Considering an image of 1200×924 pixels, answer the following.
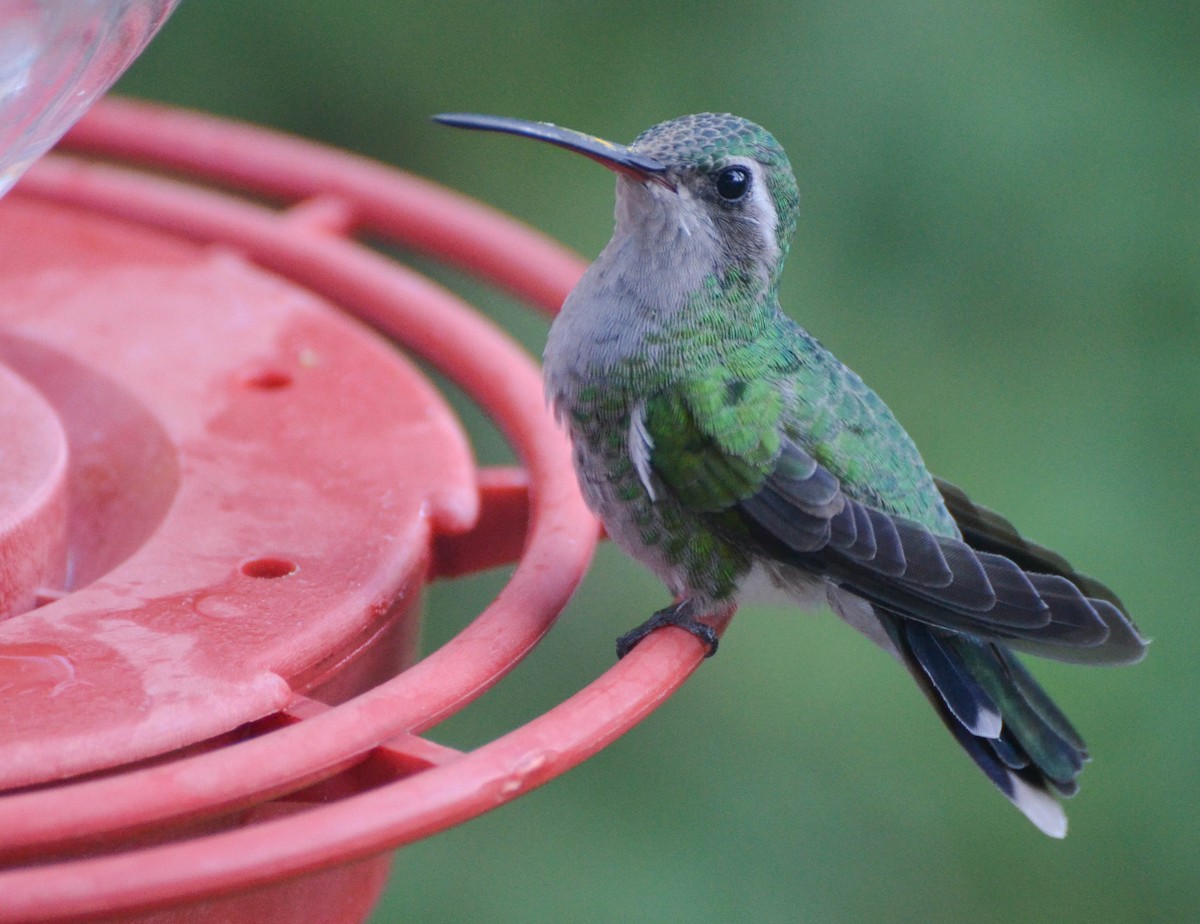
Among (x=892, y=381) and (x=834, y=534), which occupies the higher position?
(x=834, y=534)

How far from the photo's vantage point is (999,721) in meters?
2.06

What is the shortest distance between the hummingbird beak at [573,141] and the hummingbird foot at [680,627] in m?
0.55

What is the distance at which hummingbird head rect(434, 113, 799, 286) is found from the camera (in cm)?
198

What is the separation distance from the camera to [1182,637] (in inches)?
137

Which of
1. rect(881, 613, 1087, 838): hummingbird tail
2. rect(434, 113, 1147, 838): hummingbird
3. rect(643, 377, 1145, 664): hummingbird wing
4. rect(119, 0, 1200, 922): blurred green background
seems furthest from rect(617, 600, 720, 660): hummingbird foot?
rect(119, 0, 1200, 922): blurred green background

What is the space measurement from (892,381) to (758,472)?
1.77 m

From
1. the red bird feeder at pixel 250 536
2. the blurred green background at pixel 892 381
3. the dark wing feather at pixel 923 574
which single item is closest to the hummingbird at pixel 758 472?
the dark wing feather at pixel 923 574

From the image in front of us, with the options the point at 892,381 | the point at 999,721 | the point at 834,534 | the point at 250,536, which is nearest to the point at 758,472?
the point at 834,534

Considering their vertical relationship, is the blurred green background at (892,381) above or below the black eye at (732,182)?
below

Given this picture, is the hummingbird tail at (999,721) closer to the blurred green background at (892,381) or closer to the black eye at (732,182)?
the black eye at (732,182)

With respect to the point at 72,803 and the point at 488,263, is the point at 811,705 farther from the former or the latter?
the point at 72,803

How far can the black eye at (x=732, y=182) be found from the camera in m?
2.00

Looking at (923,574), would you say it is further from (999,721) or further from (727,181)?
A: (727,181)

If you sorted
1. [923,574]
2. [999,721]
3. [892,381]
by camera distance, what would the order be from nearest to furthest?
[923,574] → [999,721] → [892,381]
